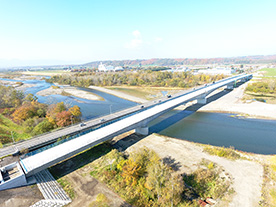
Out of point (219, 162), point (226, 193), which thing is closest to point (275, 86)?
point (219, 162)

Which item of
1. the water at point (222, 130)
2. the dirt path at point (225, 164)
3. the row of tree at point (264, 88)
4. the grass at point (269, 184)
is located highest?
the row of tree at point (264, 88)

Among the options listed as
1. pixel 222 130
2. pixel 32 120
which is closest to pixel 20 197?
pixel 32 120

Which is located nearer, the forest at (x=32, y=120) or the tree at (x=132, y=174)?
the tree at (x=132, y=174)

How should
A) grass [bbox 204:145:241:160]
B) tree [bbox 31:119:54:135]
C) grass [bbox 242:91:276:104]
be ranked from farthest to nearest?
grass [bbox 242:91:276:104], tree [bbox 31:119:54:135], grass [bbox 204:145:241:160]

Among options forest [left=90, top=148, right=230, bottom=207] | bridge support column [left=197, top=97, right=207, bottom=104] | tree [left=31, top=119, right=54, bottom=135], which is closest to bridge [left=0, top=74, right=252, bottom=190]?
forest [left=90, top=148, right=230, bottom=207]

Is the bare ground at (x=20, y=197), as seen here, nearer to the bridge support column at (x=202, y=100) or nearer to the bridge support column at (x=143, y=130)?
the bridge support column at (x=143, y=130)

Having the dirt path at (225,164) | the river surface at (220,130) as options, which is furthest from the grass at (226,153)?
the river surface at (220,130)

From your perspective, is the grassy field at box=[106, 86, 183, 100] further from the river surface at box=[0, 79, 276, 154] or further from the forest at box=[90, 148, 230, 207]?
the forest at box=[90, 148, 230, 207]
